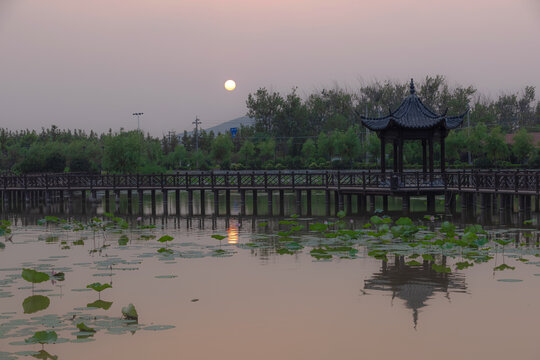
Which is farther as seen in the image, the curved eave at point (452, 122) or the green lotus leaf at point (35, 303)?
the curved eave at point (452, 122)

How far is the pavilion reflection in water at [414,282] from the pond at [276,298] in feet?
0.14

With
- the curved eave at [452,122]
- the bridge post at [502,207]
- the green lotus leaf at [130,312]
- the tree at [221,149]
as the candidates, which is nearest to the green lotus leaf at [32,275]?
the green lotus leaf at [130,312]

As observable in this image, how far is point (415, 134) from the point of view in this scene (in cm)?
3438

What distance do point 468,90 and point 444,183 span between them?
2833 inches

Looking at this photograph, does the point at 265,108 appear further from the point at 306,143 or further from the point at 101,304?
the point at 101,304

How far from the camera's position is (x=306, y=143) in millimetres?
85000

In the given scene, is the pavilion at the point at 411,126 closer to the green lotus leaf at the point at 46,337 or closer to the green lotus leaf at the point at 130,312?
the green lotus leaf at the point at 130,312

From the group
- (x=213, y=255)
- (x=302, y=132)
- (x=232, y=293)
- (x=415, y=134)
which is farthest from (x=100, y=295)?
(x=302, y=132)

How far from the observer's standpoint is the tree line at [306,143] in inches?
2689

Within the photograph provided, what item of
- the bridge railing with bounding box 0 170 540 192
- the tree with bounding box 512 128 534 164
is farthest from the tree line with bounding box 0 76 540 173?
the bridge railing with bounding box 0 170 540 192

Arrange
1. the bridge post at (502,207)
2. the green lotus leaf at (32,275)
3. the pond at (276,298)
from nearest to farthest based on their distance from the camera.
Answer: the pond at (276,298), the green lotus leaf at (32,275), the bridge post at (502,207)

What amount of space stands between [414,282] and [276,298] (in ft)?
10.3

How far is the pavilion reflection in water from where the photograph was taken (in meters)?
12.8

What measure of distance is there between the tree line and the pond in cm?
4817
